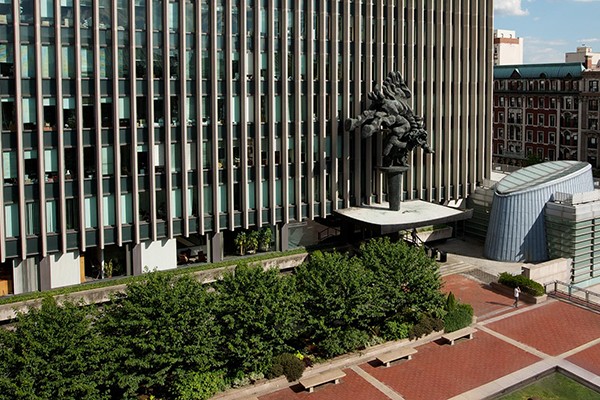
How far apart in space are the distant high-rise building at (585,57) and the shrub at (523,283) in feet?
229

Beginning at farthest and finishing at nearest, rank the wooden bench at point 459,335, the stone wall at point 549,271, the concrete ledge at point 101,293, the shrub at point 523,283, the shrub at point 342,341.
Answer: the stone wall at point 549,271 < the shrub at point 523,283 < the concrete ledge at point 101,293 < the wooden bench at point 459,335 < the shrub at point 342,341

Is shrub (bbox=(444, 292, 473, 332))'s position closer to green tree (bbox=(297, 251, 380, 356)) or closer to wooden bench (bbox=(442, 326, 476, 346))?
wooden bench (bbox=(442, 326, 476, 346))

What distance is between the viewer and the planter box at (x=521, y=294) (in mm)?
52075

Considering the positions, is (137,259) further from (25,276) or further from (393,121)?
(393,121)

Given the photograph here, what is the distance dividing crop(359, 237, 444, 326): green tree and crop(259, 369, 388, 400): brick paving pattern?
17.8 feet

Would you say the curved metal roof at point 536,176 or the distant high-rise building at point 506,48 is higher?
the distant high-rise building at point 506,48

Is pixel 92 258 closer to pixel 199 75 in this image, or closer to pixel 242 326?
pixel 199 75

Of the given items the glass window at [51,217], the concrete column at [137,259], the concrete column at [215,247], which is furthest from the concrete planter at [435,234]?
the glass window at [51,217]

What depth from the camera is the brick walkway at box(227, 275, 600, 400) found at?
1499 inches

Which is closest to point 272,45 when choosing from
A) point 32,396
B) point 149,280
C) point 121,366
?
point 149,280

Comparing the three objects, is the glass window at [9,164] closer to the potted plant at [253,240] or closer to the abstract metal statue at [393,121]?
the potted plant at [253,240]

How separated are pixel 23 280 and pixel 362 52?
33.8 meters

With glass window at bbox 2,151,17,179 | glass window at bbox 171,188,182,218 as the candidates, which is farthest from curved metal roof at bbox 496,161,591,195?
glass window at bbox 2,151,17,179

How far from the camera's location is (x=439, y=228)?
68188 millimetres
